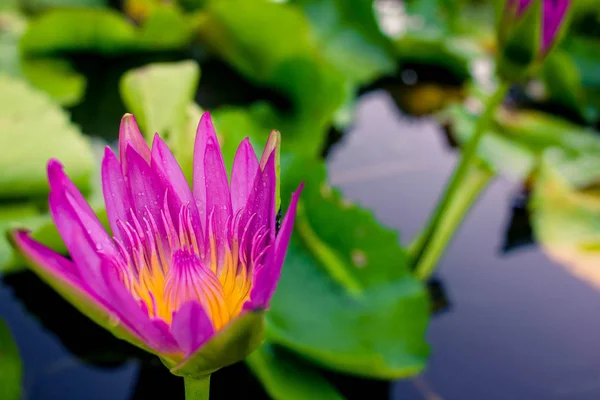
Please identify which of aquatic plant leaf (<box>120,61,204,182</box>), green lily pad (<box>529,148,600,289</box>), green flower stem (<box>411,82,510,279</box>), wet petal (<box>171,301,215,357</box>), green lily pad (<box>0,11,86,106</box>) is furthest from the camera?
green lily pad (<box>0,11,86,106</box>)

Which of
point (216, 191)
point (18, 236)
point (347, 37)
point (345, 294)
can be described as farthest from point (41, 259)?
point (347, 37)

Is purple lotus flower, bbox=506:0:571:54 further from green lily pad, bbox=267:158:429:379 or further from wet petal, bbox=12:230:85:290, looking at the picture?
wet petal, bbox=12:230:85:290

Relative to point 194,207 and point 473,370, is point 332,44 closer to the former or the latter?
point 473,370

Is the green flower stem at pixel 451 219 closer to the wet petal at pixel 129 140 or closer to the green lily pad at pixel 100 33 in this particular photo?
the wet petal at pixel 129 140

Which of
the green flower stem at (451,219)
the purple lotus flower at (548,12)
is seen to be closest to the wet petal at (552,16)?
the purple lotus flower at (548,12)

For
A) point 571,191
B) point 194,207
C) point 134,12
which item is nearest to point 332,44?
point 134,12

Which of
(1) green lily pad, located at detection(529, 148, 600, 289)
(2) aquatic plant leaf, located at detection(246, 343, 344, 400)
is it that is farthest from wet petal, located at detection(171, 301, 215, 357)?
(1) green lily pad, located at detection(529, 148, 600, 289)
